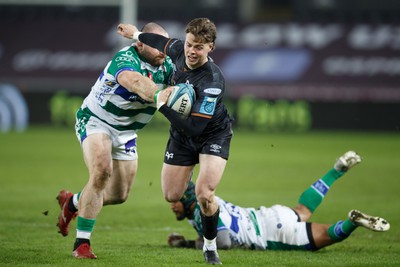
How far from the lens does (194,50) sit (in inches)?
300

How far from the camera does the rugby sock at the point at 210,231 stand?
7566 mm

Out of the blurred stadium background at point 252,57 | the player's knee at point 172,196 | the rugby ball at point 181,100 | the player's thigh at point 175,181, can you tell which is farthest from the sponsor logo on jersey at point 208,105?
the blurred stadium background at point 252,57

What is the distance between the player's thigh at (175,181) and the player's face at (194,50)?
109 cm

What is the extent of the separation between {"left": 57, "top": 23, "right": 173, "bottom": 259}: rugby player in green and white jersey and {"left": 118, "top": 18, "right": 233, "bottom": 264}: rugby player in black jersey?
0.84ft

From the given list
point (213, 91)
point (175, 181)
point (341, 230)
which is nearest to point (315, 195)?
point (341, 230)

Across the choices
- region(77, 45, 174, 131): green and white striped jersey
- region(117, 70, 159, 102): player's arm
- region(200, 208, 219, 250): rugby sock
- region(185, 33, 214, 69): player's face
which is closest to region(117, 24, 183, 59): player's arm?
region(77, 45, 174, 131): green and white striped jersey

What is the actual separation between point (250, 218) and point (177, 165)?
1021mm

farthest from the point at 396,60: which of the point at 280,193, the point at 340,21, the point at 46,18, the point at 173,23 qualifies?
the point at 280,193

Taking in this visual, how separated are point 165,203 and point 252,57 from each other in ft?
56.1

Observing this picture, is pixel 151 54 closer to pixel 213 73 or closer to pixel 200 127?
pixel 213 73

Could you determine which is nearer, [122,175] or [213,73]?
[213,73]

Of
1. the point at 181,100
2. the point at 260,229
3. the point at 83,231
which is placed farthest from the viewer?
the point at 260,229

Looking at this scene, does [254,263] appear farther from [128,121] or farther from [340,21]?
[340,21]

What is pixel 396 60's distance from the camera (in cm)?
2831
